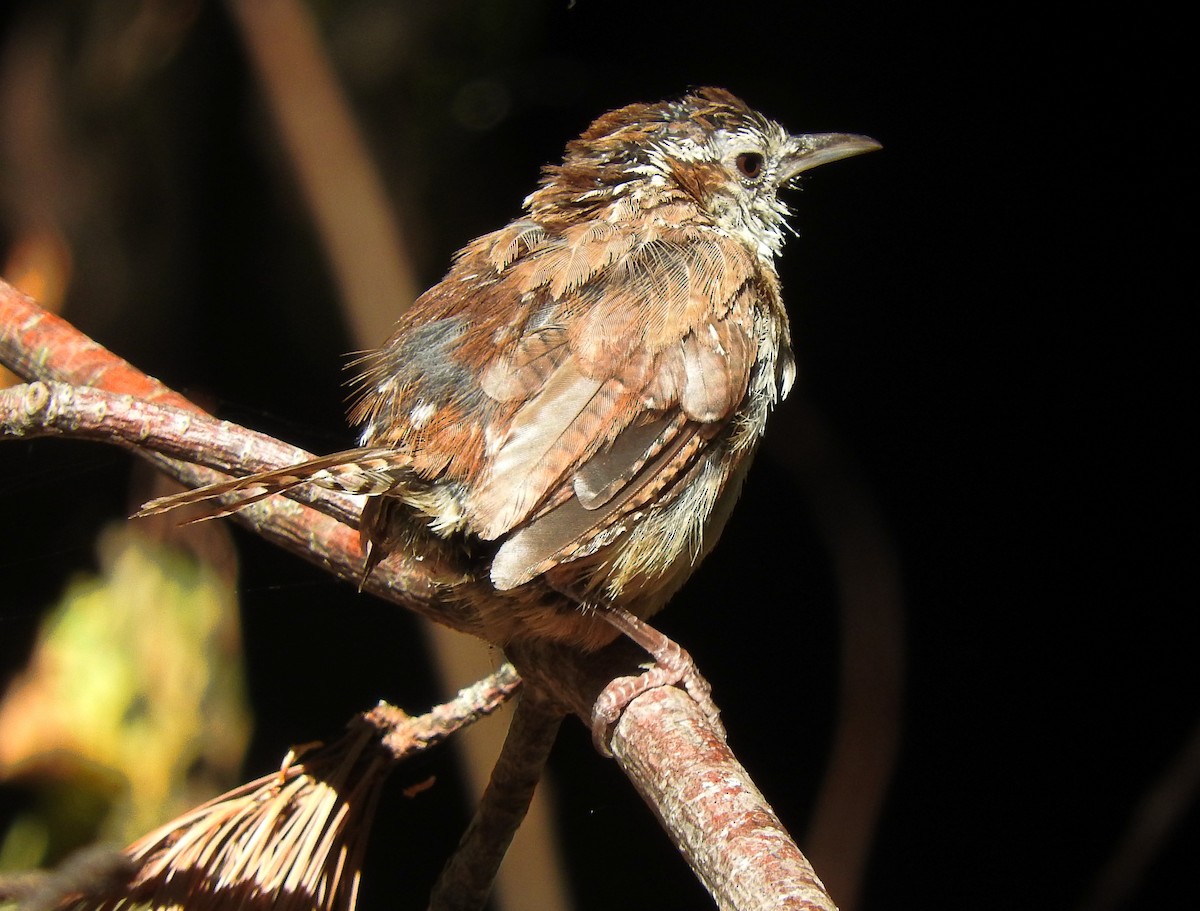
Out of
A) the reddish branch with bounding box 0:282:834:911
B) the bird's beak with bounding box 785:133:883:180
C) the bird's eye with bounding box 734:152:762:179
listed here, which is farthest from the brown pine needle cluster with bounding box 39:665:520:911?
the bird's beak with bounding box 785:133:883:180

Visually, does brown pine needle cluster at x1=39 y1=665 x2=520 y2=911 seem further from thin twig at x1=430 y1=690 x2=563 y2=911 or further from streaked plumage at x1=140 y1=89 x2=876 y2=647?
streaked plumage at x1=140 y1=89 x2=876 y2=647

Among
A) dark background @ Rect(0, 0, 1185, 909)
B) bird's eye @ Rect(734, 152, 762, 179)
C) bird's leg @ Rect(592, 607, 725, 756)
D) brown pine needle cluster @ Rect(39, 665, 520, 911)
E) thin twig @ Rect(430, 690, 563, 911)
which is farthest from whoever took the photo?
dark background @ Rect(0, 0, 1185, 909)

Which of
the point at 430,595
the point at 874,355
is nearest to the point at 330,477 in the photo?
the point at 430,595

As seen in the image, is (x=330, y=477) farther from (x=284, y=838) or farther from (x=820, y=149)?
(x=820, y=149)

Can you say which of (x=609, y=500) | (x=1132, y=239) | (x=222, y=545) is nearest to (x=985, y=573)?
(x=1132, y=239)

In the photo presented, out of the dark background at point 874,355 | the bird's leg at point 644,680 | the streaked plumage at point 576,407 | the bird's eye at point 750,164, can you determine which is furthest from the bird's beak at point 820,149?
the bird's leg at point 644,680
